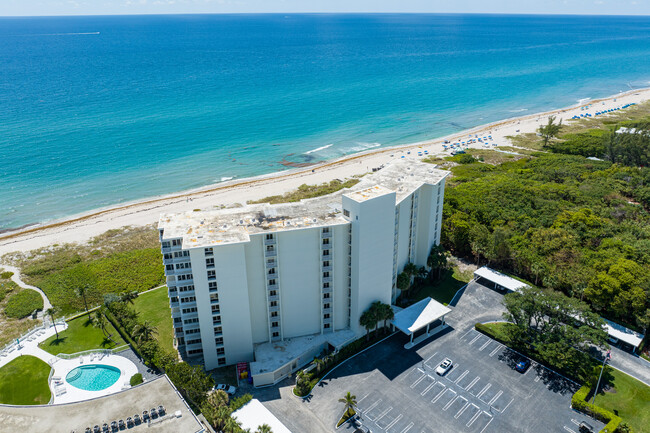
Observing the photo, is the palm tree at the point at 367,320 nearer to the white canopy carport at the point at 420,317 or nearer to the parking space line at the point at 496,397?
the white canopy carport at the point at 420,317

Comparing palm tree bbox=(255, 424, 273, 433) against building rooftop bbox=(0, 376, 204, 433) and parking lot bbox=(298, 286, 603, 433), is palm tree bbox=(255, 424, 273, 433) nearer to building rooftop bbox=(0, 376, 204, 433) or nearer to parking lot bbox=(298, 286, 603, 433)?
building rooftop bbox=(0, 376, 204, 433)

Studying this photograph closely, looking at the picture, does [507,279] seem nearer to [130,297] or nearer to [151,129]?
[130,297]

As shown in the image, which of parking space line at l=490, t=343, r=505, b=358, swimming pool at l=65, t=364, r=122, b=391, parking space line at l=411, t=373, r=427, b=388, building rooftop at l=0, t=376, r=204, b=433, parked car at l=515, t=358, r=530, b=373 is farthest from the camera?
parking space line at l=490, t=343, r=505, b=358

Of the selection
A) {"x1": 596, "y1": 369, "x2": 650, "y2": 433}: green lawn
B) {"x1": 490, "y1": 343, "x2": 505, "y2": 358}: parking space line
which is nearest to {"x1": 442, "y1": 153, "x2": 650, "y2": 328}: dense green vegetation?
{"x1": 596, "y1": 369, "x2": 650, "y2": 433}: green lawn

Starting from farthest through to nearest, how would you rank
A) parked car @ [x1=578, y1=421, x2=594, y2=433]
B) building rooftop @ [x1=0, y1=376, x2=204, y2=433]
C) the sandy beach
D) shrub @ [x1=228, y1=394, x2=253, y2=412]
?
1. the sandy beach
2. shrub @ [x1=228, y1=394, x2=253, y2=412]
3. parked car @ [x1=578, y1=421, x2=594, y2=433]
4. building rooftop @ [x1=0, y1=376, x2=204, y2=433]

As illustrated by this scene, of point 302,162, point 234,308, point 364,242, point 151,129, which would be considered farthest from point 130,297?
point 151,129
